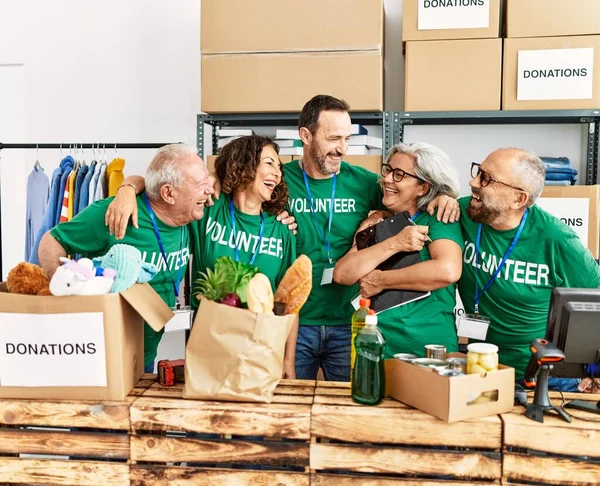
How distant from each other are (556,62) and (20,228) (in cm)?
340

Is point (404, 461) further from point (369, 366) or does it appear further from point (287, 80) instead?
point (287, 80)

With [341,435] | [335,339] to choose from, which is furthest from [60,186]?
[341,435]

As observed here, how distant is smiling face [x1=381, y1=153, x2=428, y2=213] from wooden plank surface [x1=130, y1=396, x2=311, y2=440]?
0.90 m

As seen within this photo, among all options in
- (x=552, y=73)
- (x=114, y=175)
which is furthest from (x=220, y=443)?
(x=552, y=73)

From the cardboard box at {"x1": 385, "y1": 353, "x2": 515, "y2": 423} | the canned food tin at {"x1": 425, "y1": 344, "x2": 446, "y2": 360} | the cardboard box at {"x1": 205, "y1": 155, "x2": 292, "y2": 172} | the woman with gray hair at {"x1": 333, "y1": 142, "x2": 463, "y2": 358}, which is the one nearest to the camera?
the cardboard box at {"x1": 385, "y1": 353, "x2": 515, "y2": 423}

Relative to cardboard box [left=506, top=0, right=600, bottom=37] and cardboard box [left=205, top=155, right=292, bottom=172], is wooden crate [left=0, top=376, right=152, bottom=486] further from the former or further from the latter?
cardboard box [left=506, top=0, right=600, bottom=37]

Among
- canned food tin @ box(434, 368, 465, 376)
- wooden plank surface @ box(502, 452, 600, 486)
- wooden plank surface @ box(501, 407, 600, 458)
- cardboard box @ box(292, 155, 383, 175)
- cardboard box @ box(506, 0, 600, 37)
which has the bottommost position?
wooden plank surface @ box(502, 452, 600, 486)

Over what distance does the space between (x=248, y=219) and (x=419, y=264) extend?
2.01 feet

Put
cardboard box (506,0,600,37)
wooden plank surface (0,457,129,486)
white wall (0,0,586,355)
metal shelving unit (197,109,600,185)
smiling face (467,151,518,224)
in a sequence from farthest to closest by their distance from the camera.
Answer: white wall (0,0,586,355), metal shelving unit (197,109,600,185), cardboard box (506,0,600,37), smiling face (467,151,518,224), wooden plank surface (0,457,129,486)

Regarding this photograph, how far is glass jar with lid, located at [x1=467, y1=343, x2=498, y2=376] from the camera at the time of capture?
4.58 feet

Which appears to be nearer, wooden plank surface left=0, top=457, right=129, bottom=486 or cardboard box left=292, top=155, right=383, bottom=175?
wooden plank surface left=0, top=457, right=129, bottom=486

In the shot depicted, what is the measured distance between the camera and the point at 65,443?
1.46 metres

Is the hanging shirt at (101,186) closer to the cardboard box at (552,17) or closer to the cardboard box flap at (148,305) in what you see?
the cardboard box flap at (148,305)

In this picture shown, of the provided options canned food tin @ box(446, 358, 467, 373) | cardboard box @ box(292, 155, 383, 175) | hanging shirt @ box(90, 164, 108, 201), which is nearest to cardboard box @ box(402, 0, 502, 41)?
cardboard box @ box(292, 155, 383, 175)
